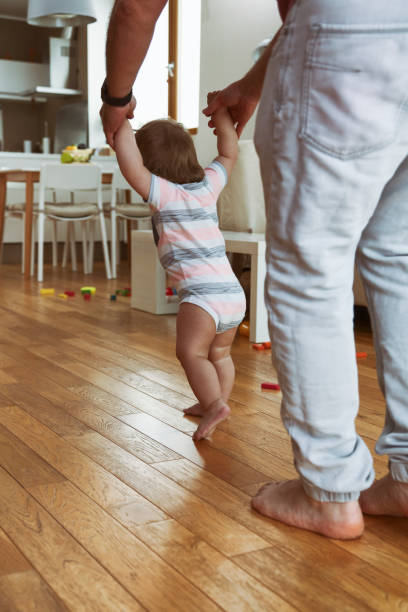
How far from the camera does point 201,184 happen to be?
5.71 feet

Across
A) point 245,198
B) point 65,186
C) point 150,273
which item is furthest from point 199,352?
point 65,186

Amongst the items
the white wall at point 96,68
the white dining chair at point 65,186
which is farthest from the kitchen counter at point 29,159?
the white dining chair at point 65,186

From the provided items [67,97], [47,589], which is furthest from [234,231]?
[67,97]

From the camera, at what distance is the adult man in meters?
0.91

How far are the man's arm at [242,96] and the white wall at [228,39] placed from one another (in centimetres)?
370

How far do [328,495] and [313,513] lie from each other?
56mm

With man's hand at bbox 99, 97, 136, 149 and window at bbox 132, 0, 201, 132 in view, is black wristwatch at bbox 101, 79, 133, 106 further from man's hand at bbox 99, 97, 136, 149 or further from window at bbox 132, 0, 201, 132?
window at bbox 132, 0, 201, 132

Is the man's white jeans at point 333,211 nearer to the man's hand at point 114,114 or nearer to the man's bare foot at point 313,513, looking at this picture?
the man's bare foot at point 313,513

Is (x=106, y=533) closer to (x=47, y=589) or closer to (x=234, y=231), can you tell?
(x=47, y=589)

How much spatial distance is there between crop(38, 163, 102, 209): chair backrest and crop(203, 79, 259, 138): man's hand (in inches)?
146

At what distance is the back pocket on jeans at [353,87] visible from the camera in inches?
35.3

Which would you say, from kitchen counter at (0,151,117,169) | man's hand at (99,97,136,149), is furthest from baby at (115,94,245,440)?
kitchen counter at (0,151,117,169)

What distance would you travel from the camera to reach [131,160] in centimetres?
157

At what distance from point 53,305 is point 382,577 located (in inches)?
123
